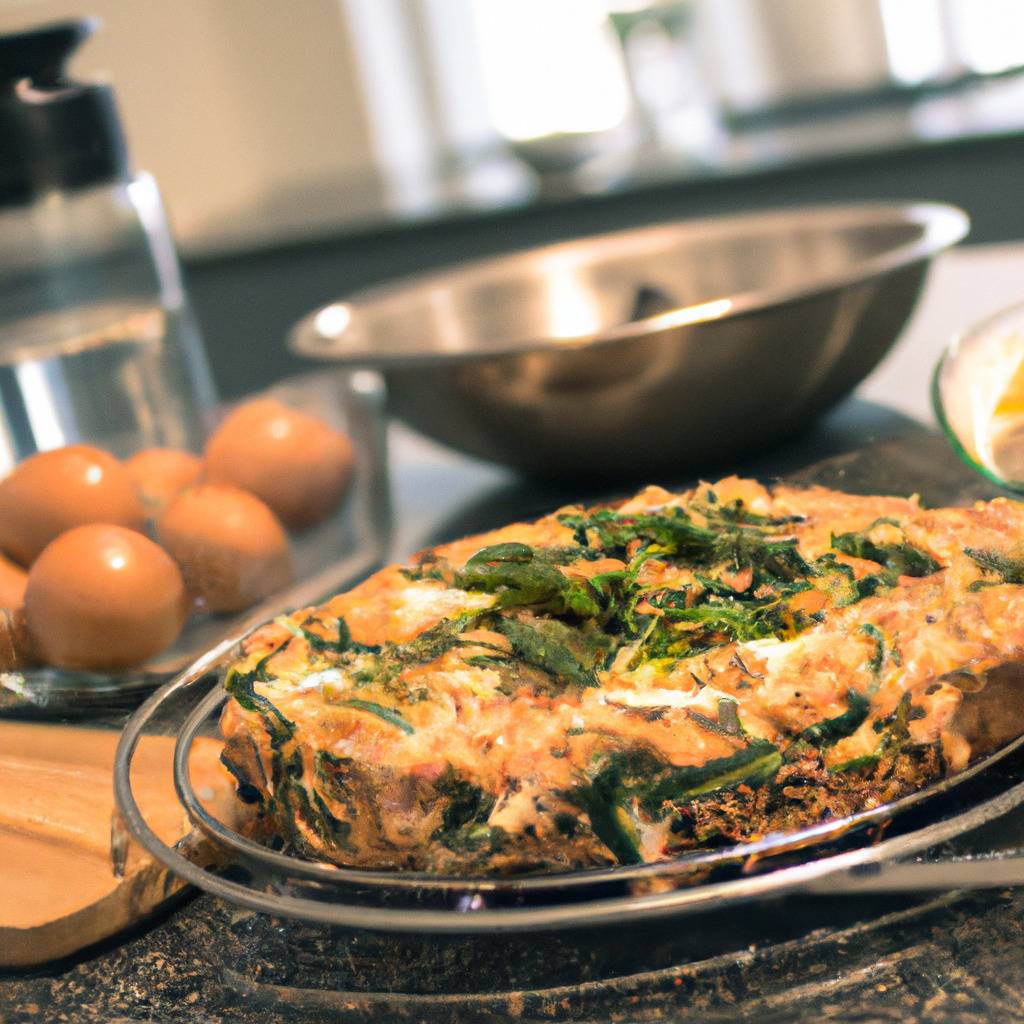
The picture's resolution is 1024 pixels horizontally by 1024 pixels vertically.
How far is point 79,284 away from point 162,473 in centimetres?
31

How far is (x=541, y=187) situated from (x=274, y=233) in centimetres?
60

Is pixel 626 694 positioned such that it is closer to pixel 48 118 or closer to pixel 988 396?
pixel 988 396

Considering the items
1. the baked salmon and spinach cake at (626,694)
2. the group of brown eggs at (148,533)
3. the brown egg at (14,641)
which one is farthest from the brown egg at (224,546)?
the baked salmon and spinach cake at (626,694)

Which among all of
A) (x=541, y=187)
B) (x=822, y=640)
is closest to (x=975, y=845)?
(x=822, y=640)

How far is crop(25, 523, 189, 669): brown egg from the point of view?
0.80 m

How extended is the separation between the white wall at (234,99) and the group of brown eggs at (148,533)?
2.14 m

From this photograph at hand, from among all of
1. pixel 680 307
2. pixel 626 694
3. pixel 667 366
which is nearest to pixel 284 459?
pixel 667 366

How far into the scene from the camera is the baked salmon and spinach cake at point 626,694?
519 mm

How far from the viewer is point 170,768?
0.60 metres

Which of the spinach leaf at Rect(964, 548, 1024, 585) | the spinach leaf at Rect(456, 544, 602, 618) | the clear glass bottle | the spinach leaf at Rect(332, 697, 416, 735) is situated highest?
the clear glass bottle

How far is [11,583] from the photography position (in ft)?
2.78

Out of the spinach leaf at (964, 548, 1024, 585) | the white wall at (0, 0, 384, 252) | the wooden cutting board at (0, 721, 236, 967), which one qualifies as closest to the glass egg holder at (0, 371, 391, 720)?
the wooden cutting board at (0, 721, 236, 967)

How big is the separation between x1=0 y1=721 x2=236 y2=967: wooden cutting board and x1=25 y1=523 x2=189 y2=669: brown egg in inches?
6.1

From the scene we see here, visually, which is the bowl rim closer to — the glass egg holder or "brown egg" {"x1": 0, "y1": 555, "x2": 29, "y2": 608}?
the glass egg holder
